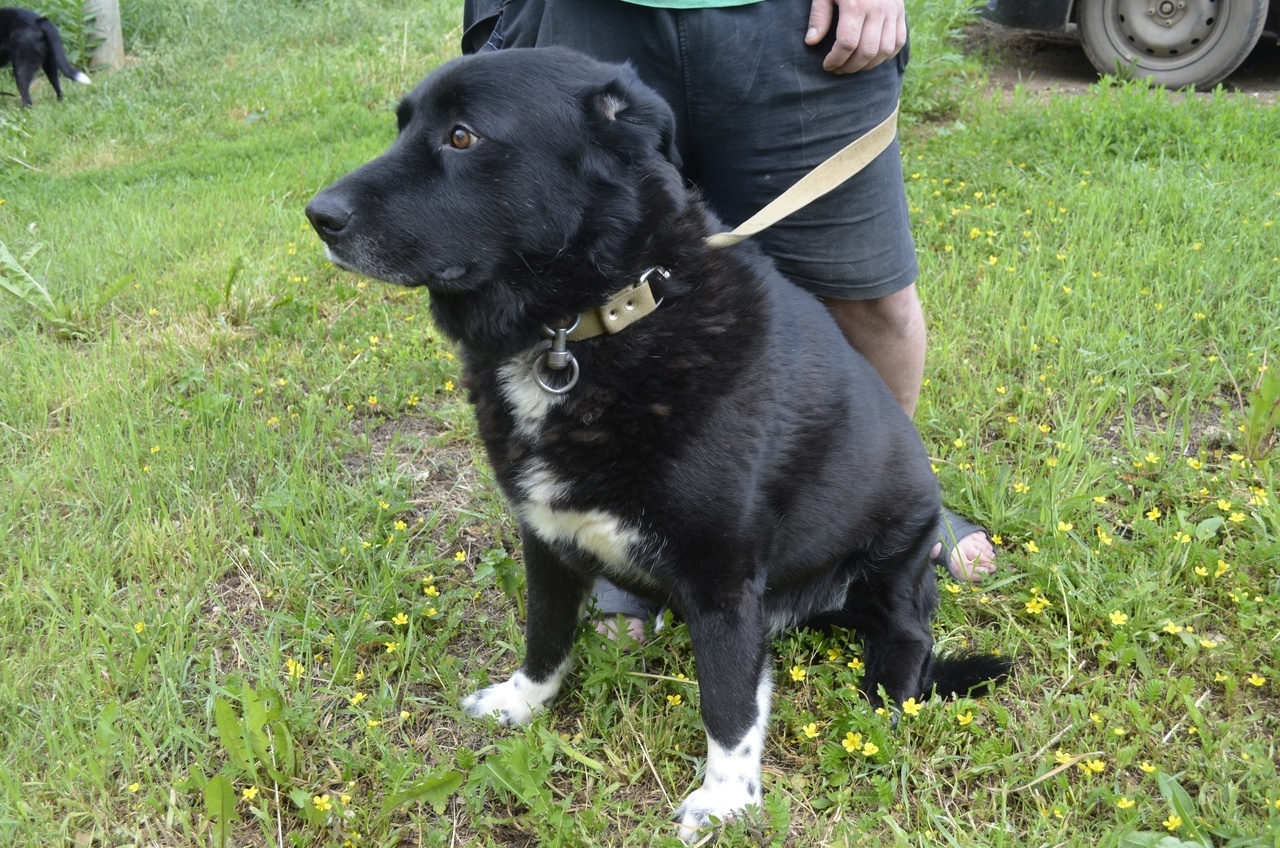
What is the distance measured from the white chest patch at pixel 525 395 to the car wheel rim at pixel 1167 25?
17.8ft

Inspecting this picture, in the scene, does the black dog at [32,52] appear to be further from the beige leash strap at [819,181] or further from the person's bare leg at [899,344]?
the beige leash strap at [819,181]

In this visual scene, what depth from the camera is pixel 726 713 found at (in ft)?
5.95

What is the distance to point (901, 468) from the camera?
2139mm

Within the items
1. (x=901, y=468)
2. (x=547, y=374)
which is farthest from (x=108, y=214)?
(x=901, y=468)

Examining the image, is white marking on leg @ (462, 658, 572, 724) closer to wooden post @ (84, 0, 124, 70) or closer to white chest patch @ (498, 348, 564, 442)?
white chest patch @ (498, 348, 564, 442)

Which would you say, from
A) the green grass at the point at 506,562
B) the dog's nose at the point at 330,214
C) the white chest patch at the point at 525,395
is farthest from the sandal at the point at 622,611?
the dog's nose at the point at 330,214

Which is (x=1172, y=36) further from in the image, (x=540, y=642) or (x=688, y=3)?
(x=540, y=642)

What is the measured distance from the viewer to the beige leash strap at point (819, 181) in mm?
1931

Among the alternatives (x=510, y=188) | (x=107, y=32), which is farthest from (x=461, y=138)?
(x=107, y=32)

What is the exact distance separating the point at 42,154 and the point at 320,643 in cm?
571

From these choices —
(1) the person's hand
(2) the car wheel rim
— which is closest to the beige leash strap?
(1) the person's hand

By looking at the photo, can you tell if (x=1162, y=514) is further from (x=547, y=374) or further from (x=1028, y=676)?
(x=547, y=374)

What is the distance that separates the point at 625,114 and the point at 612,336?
1.42 ft

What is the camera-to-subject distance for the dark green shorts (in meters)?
2.09
